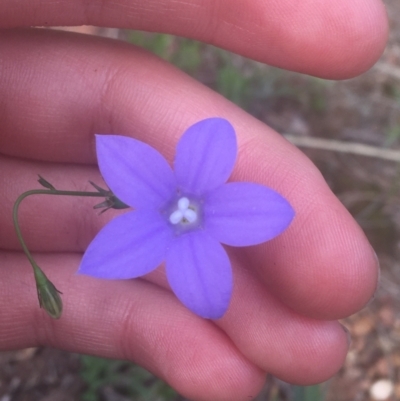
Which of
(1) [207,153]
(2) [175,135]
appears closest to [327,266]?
(1) [207,153]

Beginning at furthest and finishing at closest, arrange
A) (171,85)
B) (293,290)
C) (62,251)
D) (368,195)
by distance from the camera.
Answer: (368,195) → (62,251) → (171,85) → (293,290)

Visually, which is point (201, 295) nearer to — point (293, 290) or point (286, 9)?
point (293, 290)

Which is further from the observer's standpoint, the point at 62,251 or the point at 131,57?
the point at 62,251

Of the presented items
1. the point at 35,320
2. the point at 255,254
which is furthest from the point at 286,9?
the point at 35,320

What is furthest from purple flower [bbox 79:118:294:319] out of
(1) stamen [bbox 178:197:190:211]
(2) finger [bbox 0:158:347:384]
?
(2) finger [bbox 0:158:347:384]

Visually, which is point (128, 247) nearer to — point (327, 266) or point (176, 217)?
point (176, 217)

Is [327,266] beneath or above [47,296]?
above

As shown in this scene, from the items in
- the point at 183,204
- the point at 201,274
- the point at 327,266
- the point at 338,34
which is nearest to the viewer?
the point at 201,274
